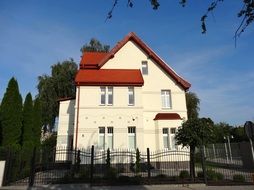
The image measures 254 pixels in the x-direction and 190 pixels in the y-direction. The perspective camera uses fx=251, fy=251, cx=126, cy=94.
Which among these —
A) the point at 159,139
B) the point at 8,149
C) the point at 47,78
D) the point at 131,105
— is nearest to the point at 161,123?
the point at 159,139

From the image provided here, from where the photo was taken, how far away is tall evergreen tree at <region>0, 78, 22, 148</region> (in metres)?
17.5

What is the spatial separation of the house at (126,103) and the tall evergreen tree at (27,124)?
2575mm

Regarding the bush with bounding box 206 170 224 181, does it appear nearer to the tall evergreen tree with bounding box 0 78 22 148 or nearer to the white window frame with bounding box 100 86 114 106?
the white window frame with bounding box 100 86 114 106

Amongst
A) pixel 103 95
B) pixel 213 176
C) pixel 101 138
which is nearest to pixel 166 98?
pixel 103 95

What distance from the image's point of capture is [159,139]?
66.7 ft

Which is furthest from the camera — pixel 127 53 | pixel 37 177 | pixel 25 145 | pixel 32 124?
pixel 127 53

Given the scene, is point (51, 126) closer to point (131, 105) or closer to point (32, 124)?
point (32, 124)

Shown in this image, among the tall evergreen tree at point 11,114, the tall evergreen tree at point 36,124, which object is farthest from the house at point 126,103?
the tall evergreen tree at point 11,114

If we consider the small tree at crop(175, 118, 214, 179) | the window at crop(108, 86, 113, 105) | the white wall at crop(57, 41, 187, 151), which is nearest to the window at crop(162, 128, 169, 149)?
the white wall at crop(57, 41, 187, 151)

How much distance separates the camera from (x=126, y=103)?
20266mm

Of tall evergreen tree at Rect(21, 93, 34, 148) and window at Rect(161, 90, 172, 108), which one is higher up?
window at Rect(161, 90, 172, 108)

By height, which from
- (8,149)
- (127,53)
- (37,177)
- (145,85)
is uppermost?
(127,53)

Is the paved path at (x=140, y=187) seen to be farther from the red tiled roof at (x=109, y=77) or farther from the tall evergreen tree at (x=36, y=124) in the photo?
the tall evergreen tree at (x=36, y=124)

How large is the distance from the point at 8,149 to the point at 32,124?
8956mm
